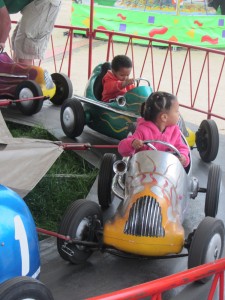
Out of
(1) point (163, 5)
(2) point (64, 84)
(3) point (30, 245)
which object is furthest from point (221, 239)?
(1) point (163, 5)

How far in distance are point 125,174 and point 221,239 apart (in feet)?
2.39

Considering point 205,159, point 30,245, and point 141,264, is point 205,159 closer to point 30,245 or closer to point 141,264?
point 141,264

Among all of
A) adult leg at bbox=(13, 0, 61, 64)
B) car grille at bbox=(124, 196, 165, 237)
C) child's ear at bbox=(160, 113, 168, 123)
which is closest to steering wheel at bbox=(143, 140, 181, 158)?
child's ear at bbox=(160, 113, 168, 123)

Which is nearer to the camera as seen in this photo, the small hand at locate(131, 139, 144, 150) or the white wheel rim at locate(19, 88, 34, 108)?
the small hand at locate(131, 139, 144, 150)

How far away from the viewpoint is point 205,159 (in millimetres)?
5059

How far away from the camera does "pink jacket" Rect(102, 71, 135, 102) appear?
5305 mm

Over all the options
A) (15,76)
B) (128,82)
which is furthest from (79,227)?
(15,76)

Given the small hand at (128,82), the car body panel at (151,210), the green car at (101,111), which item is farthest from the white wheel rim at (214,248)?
the small hand at (128,82)

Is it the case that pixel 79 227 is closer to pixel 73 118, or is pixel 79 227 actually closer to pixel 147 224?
pixel 147 224

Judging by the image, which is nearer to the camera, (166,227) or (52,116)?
(166,227)

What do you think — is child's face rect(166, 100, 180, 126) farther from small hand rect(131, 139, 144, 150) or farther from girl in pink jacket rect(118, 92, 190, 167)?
small hand rect(131, 139, 144, 150)

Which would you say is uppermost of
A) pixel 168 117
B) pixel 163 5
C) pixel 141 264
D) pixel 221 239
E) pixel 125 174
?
pixel 163 5

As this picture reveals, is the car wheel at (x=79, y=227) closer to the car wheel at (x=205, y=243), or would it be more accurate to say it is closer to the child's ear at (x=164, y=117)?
the car wheel at (x=205, y=243)

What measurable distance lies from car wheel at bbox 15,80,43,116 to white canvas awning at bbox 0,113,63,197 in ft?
7.27
